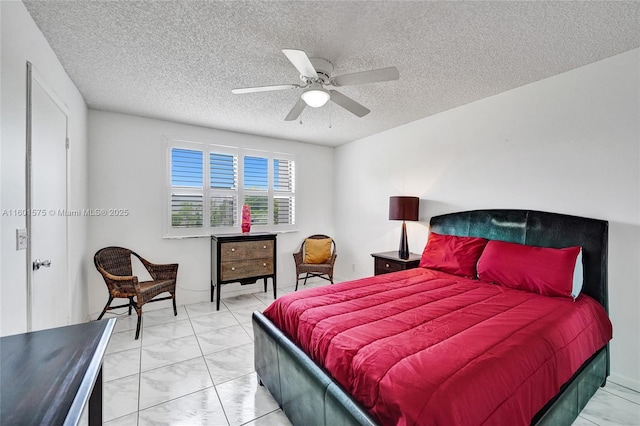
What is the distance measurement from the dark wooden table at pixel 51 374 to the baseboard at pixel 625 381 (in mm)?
3396

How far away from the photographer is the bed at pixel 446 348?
112 cm

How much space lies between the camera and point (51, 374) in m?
0.87

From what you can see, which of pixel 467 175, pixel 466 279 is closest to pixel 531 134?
pixel 467 175

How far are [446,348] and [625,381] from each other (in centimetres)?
204

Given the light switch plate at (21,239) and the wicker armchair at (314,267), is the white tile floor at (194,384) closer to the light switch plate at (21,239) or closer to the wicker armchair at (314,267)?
the light switch plate at (21,239)

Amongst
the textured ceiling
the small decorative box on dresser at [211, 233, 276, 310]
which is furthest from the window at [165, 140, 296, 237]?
the textured ceiling

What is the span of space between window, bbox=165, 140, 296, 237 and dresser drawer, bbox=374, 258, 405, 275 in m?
1.81

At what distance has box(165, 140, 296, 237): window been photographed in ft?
12.7

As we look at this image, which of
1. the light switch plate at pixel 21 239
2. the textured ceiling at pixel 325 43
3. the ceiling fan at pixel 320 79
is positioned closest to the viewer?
the light switch plate at pixel 21 239

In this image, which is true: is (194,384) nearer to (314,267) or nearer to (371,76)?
(314,267)

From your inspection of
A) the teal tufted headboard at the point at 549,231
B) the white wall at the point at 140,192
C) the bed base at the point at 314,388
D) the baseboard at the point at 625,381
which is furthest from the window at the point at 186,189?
the baseboard at the point at 625,381

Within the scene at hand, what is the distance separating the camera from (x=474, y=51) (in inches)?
82.5

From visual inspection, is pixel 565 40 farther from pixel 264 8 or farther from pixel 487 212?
pixel 264 8

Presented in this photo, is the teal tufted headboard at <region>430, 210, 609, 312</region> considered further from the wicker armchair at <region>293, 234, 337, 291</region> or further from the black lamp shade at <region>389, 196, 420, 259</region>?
the wicker armchair at <region>293, 234, 337, 291</region>
